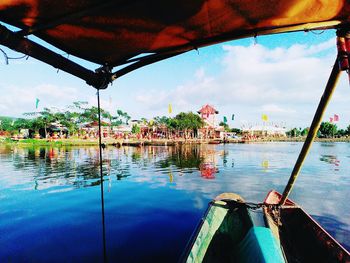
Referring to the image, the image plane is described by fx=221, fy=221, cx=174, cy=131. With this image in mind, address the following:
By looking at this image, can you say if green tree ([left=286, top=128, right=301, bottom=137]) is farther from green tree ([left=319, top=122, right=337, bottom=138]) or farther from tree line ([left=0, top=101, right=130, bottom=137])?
tree line ([left=0, top=101, right=130, bottom=137])

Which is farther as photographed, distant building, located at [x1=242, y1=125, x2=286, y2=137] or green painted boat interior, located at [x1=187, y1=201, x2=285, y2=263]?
distant building, located at [x1=242, y1=125, x2=286, y2=137]

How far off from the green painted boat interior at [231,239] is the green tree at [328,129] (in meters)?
144

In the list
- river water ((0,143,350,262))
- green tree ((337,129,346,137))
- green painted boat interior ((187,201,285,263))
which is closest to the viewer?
green painted boat interior ((187,201,285,263))

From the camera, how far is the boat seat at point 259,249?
9.25ft

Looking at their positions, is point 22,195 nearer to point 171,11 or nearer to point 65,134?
point 171,11

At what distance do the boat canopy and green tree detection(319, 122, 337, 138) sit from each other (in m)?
147

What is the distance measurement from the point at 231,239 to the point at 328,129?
147372 mm

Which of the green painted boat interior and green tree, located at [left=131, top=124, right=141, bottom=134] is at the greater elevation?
green tree, located at [left=131, top=124, right=141, bottom=134]

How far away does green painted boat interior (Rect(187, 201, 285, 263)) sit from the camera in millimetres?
3068

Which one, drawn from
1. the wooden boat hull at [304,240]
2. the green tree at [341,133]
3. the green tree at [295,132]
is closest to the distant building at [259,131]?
the green tree at [295,132]

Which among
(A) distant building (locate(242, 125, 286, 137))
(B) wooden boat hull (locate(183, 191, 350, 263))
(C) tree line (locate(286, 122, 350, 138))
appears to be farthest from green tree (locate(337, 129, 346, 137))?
(B) wooden boat hull (locate(183, 191, 350, 263))

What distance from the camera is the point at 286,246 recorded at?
430 centimetres

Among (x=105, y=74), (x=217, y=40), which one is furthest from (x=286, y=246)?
(x=105, y=74)

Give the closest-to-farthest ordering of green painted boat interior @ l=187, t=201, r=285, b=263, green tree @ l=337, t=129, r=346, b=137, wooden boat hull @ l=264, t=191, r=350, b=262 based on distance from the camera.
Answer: green painted boat interior @ l=187, t=201, r=285, b=263, wooden boat hull @ l=264, t=191, r=350, b=262, green tree @ l=337, t=129, r=346, b=137
